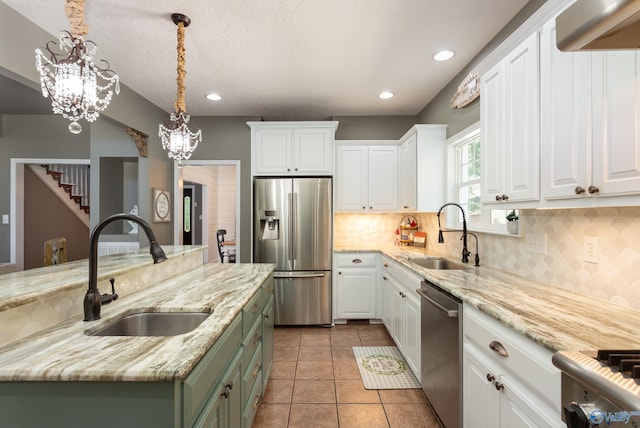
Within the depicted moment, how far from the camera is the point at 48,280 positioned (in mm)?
1304

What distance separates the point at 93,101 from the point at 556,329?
93.6 inches

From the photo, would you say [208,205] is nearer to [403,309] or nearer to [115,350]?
[403,309]

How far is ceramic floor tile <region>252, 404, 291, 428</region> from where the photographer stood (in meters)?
1.94

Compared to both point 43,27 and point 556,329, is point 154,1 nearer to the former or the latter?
point 43,27

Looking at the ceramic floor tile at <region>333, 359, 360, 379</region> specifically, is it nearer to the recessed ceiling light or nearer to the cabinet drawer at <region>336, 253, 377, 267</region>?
the cabinet drawer at <region>336, 253, 377, 267</region>

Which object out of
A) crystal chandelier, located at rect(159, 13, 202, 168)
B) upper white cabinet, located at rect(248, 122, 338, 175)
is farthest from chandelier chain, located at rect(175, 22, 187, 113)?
upper white cabinet, located at rect(248, 122, 338, 175)

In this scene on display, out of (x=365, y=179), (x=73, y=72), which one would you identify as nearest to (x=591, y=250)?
(x=365, y=179)

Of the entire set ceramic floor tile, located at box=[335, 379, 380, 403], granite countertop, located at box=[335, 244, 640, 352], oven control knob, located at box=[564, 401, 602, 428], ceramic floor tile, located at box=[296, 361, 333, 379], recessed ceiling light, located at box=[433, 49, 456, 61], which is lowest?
ceramic floor tile, located at box=[335, 379, 380, 403]

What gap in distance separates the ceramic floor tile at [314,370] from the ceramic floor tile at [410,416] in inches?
23.4

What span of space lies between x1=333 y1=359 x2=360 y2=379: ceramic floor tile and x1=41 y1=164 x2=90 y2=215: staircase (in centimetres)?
578

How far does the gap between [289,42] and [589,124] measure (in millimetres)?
2050

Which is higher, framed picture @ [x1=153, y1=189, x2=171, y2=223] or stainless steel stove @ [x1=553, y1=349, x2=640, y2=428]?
framed picture @ [x1=153, y1=189, x2=171, y2=223]

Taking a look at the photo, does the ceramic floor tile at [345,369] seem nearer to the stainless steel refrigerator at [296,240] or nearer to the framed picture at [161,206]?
the stainless steel refrigerator at [296,240]

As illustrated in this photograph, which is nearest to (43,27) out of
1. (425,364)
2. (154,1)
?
(154,1)
